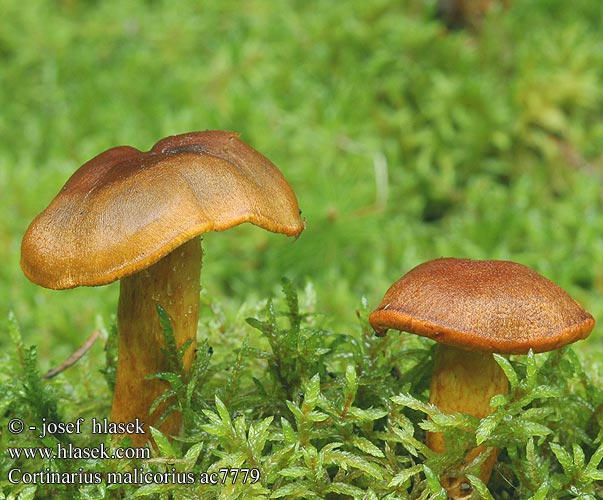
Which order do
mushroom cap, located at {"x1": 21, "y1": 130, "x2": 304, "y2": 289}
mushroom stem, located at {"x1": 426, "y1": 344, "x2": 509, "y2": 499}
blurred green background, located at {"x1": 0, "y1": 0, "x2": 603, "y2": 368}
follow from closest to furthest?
mushroom cap, located at {"x1": 21, "y1": 130, "x2": 304, "y2": 289}
mushroom stem, located at {"x1": 426, "y1": 344, "x2": 509, "y2": 499}
blurred green background, located at {"x1": 0, "y1": 0, "x2": 603, "y2": 368}

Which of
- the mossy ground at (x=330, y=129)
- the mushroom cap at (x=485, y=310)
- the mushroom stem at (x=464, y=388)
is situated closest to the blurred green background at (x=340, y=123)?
the mossy ground at (x=330, y=129)

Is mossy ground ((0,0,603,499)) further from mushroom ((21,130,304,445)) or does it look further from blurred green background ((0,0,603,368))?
mushroom ((21,130,304,445))

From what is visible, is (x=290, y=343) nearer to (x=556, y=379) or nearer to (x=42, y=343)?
(x=556, y=379)

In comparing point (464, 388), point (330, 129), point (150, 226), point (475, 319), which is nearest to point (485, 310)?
point (475, 319)

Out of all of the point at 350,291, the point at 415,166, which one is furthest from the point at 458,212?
the point at 350,291

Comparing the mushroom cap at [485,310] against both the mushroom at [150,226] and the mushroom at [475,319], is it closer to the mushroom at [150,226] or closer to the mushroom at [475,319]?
the mushroom at [475,319]

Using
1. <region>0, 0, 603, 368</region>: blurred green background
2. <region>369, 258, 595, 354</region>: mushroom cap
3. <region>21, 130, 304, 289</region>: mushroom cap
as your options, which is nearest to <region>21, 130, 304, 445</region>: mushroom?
<region>21, 130, 304, 289</region>: mushroom cap
